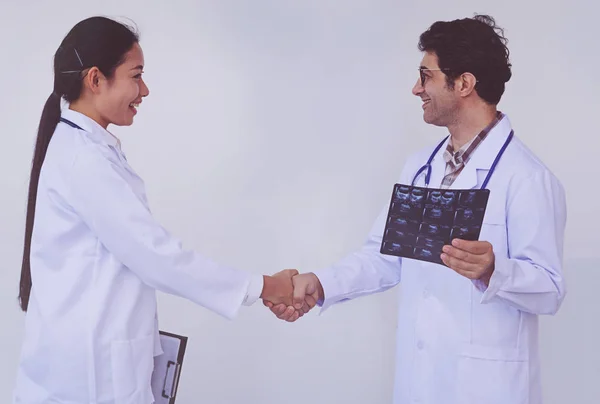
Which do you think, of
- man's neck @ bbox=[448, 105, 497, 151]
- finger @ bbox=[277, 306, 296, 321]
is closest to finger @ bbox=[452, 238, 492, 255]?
man's neck @ bbox=[448, 105, 497, 151]

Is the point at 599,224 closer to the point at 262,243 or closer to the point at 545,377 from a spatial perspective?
the point at 545,377

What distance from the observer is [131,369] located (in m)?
1.73

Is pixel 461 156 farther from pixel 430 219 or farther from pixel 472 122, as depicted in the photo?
pixel 430 219

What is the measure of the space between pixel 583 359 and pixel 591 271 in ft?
1.08

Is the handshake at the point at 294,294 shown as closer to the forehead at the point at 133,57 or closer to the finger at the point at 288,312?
the finger at the point at 288,312

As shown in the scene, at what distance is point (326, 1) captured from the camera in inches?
117

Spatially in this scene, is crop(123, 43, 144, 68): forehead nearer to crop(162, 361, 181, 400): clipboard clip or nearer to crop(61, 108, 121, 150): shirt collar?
crop(61, 108, 121, 150): shirt collar

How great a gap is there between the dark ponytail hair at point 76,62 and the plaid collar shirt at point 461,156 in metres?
0.91

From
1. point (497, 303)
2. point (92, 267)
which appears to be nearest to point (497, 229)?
point (497, 303)

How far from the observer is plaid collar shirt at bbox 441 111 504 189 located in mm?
2062

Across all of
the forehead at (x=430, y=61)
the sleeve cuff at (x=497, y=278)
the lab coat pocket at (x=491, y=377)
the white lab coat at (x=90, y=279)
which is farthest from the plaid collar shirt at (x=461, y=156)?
the white lab coat at (x=90, y=279)

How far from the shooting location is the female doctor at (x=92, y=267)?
1.72 meters

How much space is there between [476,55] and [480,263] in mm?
671

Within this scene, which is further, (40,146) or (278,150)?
(278,150)
